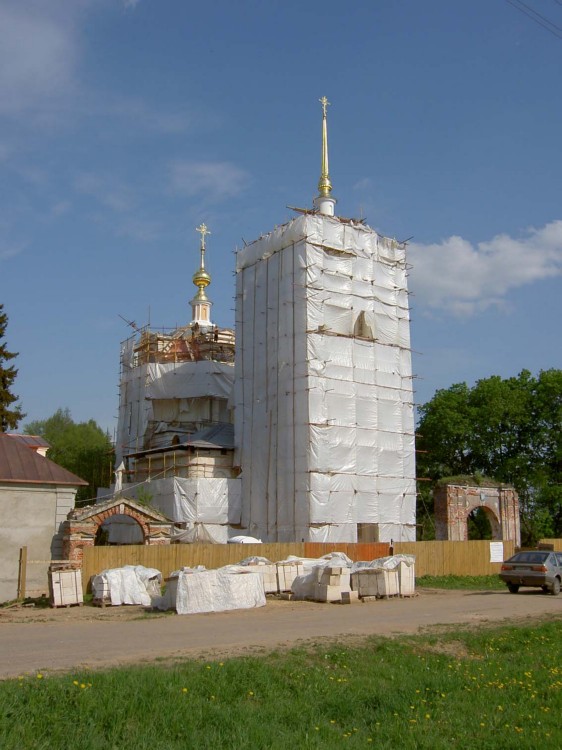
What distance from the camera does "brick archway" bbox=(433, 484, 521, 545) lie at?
37781 millimetres

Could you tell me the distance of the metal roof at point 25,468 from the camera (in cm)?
2309

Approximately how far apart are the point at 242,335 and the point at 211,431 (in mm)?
5826

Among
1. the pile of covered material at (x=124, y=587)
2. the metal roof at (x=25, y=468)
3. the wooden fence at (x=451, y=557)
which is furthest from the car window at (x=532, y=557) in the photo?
the metal roof at (x=25, y=468)

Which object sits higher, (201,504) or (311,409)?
(311,409)

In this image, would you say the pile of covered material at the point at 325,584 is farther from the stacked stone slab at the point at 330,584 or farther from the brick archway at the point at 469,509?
the brick archway at the point at 469,509

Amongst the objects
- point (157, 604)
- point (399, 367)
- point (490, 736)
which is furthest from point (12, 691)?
point (399, 367)

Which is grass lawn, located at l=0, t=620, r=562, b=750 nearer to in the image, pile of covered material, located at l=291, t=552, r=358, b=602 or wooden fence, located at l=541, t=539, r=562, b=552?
pile of covered material, located at l=291, t=552, r=358, b=602

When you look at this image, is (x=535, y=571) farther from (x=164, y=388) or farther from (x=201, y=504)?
(x=164, y=388)

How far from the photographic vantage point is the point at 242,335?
41.4m

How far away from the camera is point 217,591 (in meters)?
19.8

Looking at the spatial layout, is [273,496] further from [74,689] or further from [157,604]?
[74,689]

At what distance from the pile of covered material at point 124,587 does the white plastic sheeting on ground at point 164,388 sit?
26228 millimetres

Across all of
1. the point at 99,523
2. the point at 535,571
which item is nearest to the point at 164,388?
the point at 99,523

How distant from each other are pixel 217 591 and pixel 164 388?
29960mm
